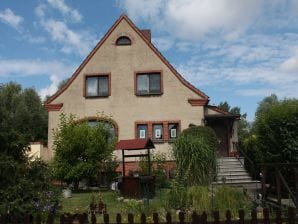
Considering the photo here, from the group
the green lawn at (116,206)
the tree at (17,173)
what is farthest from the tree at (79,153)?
the tree at (17,173)

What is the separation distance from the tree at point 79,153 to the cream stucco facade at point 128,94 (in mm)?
5284

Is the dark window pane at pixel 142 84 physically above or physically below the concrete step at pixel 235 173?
above

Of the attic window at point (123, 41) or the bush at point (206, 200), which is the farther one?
the attic window at point (123, 41)

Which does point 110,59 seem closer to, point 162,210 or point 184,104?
point 184,104

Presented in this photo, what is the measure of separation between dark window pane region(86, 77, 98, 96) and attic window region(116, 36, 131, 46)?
2.66 meters

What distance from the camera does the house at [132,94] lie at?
2619 centimetres

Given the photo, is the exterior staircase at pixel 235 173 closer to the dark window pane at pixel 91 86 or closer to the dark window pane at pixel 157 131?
the dark window pane at pixel 157 131

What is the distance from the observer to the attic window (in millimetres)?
27000

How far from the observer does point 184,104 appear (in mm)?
26250

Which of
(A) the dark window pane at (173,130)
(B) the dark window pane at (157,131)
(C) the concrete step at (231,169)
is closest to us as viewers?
(C) the concrete step at (231,169)

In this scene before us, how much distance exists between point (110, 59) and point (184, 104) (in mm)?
5374

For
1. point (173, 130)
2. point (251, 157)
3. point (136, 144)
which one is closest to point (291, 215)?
point (136, 144)

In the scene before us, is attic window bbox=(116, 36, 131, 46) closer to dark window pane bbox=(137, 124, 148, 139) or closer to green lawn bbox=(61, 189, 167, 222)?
dark window pane bbox=(137, 124, 148, 139)

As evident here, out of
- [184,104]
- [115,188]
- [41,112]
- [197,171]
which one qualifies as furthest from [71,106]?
[41,112]
